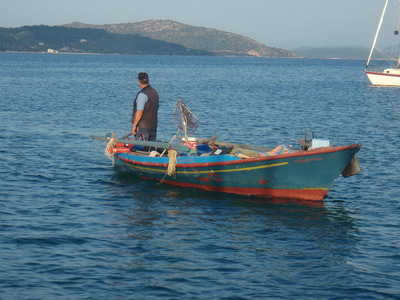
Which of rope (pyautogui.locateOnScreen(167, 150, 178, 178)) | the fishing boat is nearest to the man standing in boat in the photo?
the fishing boat

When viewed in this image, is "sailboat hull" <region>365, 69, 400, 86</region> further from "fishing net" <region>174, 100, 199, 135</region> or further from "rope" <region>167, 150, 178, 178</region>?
"rope" <region>167, 150, 178, 178</region>

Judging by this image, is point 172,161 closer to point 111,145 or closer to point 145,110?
point 145,110

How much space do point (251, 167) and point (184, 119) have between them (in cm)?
302

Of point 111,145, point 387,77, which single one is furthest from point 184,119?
point 387,77

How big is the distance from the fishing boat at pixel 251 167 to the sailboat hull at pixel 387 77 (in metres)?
56.5

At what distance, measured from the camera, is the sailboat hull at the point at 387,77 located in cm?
7052

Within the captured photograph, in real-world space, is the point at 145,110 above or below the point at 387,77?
below

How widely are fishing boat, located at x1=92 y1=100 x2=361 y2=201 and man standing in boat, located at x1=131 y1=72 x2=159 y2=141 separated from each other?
1.24 feet

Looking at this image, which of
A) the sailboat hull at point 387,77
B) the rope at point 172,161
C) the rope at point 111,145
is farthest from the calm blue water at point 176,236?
the sailboat hull at point 387,77

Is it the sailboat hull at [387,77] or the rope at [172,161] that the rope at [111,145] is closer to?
the rope at [172,161]

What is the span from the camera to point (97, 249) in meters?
12.6

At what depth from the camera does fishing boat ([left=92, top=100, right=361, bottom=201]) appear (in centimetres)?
1588

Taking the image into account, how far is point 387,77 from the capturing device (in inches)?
2800

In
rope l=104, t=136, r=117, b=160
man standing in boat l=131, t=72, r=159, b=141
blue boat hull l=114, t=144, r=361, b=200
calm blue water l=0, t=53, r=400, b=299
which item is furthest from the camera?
rope l=104, t=136, r=117, b=160
